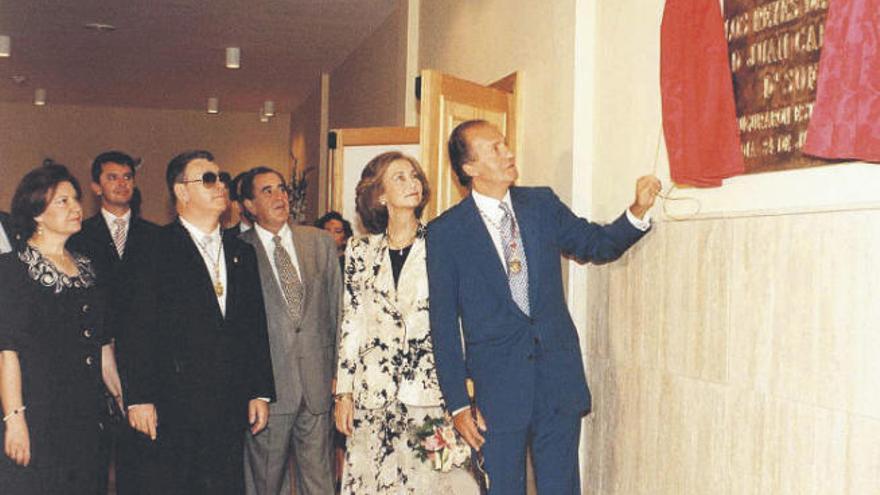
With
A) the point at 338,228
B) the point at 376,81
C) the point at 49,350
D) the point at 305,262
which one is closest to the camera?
the point at 49,350

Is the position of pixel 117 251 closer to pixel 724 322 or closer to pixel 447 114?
pixel 447 114

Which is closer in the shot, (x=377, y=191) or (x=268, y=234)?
(x=377, y=191)

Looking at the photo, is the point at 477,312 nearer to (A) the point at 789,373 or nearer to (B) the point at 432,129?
(A) the point at 789,373

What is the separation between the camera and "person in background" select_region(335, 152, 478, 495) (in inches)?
138

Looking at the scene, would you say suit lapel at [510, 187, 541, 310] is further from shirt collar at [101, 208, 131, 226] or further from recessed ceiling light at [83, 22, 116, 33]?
recessed ceiling light at [83, 22, 116, 33]

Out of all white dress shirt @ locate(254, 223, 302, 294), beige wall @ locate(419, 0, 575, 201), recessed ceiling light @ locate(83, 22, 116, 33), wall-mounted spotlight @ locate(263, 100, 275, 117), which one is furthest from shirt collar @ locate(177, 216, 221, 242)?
wall-mounted spotlight @ locate(263, 100, 275, 117)

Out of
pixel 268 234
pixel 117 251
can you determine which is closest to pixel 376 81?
pixel 117 251

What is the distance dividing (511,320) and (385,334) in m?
0.59

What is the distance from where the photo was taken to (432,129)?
4.48 meters

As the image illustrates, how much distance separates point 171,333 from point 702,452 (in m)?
1.90

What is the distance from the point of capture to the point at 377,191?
3646 mm

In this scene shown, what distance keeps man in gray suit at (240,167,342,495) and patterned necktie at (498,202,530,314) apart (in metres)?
1.15

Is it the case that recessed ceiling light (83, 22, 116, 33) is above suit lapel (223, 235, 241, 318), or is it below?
above

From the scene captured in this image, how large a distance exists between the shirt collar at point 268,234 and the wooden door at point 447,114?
0.74m
